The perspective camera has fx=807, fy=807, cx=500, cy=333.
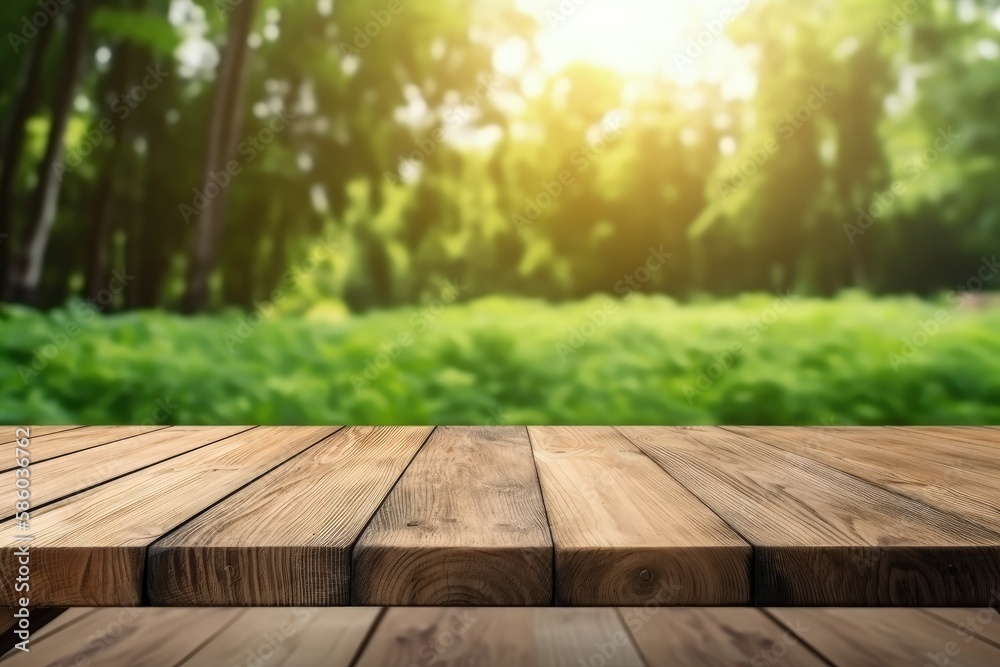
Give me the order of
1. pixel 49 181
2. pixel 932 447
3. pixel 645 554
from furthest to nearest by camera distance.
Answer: pixel 49 181 → pixel 932 447 → pixel 645 554

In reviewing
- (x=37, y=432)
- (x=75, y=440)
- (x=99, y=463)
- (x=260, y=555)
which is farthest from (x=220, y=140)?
(x=260, y=555)

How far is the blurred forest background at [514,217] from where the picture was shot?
318 centimetres

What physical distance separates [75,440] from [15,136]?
8.86ft

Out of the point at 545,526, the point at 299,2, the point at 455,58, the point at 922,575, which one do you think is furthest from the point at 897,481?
the point at 299,2

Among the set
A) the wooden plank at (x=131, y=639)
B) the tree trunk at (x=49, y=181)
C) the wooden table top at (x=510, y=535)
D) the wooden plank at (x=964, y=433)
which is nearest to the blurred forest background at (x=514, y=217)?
the tree trunk at (x=49, y=181)

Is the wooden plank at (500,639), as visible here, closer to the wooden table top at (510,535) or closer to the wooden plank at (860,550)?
the wooden table top at (510,535)

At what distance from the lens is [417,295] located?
3.37 meters

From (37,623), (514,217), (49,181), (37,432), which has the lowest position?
(37,623)

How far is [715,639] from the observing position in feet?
5.05

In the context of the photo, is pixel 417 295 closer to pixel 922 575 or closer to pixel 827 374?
pixel 827 374

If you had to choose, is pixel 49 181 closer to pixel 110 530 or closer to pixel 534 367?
pixel 534 367

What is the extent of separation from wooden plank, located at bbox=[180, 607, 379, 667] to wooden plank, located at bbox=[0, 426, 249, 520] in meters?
0.39

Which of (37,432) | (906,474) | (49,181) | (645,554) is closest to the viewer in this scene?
(645,554)

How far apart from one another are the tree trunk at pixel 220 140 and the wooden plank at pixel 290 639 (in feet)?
6.58
